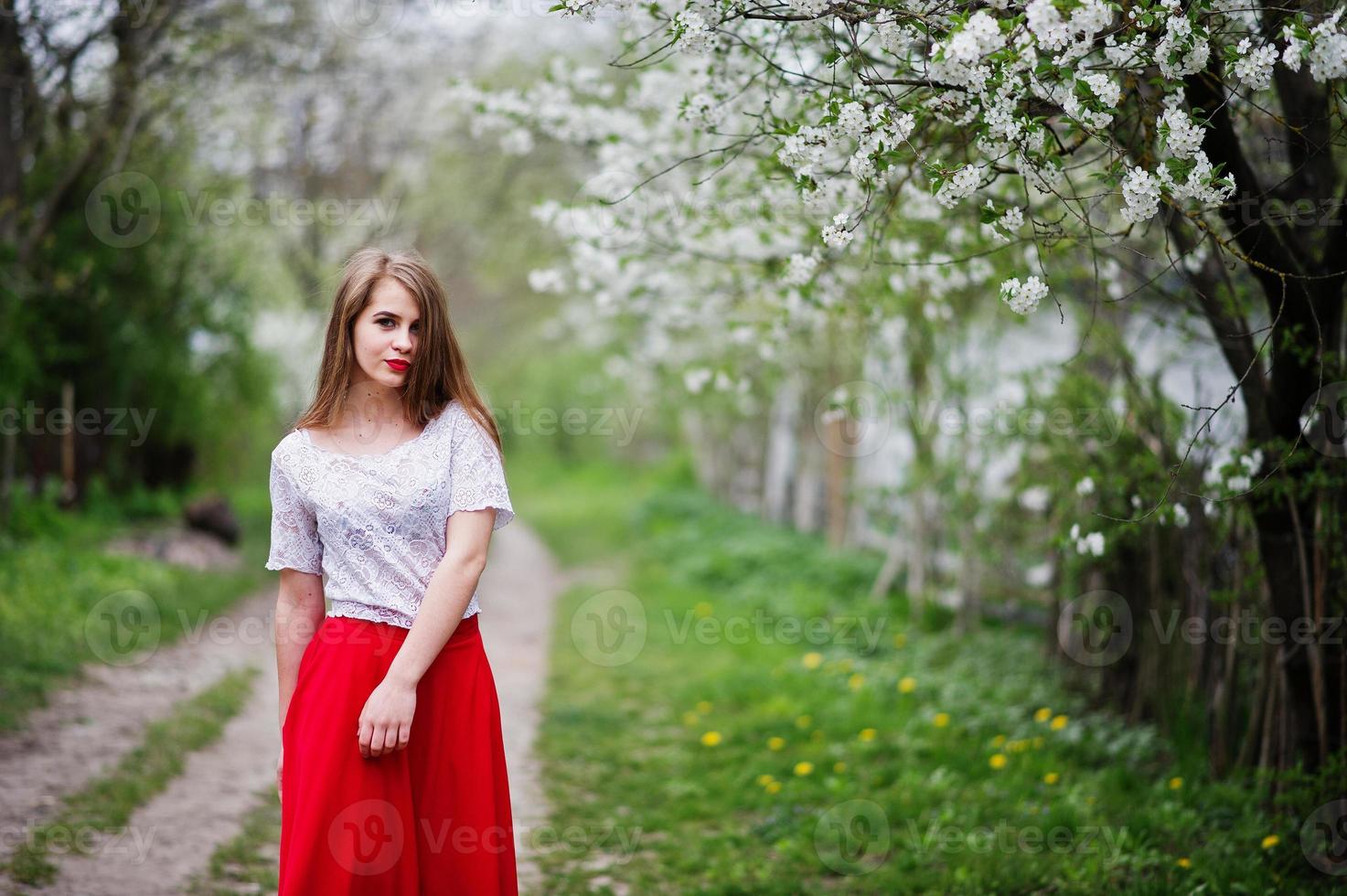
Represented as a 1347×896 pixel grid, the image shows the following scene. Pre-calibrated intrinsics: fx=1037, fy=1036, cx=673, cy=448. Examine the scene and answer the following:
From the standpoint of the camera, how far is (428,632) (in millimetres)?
2406

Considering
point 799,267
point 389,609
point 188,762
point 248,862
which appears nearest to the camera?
point 389,609

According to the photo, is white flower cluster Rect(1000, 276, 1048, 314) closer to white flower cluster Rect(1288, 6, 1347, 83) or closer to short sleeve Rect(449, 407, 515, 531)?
white flower cluster Rect(1288, 6, 1347, 83)

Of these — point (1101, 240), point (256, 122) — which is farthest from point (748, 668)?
point (256, 122)

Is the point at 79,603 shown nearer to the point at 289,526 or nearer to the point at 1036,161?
the point at 289,526

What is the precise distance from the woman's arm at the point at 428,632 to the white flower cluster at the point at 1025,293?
4.97 ft

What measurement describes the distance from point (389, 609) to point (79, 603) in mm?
6299

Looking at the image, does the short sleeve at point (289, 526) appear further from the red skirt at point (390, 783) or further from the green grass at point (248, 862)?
the green grass at point (248, 862)

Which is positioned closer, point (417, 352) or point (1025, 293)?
point (417, 352)

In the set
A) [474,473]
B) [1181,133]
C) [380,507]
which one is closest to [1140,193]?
[1181,133]

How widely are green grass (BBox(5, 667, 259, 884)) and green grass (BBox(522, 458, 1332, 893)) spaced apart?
186 cm

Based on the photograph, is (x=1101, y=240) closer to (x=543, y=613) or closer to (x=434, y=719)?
(x=434, y=719)

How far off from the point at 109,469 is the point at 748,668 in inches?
334

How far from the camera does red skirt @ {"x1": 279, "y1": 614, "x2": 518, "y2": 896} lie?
2.34 m

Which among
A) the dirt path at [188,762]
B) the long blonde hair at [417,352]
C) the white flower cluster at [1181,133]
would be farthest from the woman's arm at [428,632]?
the dirt path at [188,762]
